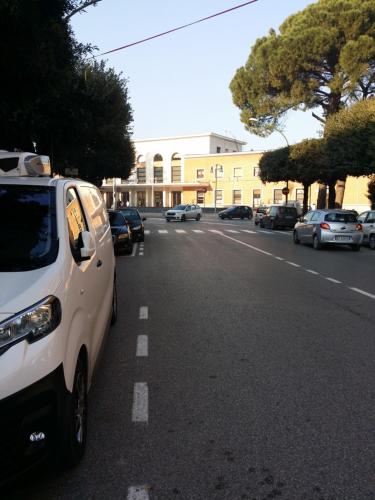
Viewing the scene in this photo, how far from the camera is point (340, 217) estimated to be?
1923 centimetres

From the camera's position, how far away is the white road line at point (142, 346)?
5.49 metres

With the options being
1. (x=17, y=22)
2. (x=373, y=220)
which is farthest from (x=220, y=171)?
(x=17, y=22)

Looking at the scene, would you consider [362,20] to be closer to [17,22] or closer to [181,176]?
[17,22]

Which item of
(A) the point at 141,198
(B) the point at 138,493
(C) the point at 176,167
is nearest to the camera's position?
(B) the point at 138,493

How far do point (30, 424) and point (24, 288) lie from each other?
2.29 ft

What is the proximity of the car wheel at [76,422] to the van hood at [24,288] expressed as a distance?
59cm

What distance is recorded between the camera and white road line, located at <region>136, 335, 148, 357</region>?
5492 millimetres

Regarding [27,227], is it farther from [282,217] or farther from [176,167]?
[176,167]

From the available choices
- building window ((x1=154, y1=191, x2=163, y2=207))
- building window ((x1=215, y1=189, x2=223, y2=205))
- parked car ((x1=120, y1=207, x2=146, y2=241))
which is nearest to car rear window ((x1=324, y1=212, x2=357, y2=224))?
parked car ((x1=120, y1=207, x2=146, y2=241))

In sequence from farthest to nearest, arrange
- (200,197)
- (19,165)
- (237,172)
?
1. (200,197)
2. (237,172)
3. (19,165)

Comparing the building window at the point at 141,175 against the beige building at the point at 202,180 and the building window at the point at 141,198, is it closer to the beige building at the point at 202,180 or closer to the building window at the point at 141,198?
the beige building at the point at 202,180

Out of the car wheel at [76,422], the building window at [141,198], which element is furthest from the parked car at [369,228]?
the building window at [141,198]

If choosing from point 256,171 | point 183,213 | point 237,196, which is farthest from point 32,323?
point 237,196

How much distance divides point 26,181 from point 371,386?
344 centimetres
